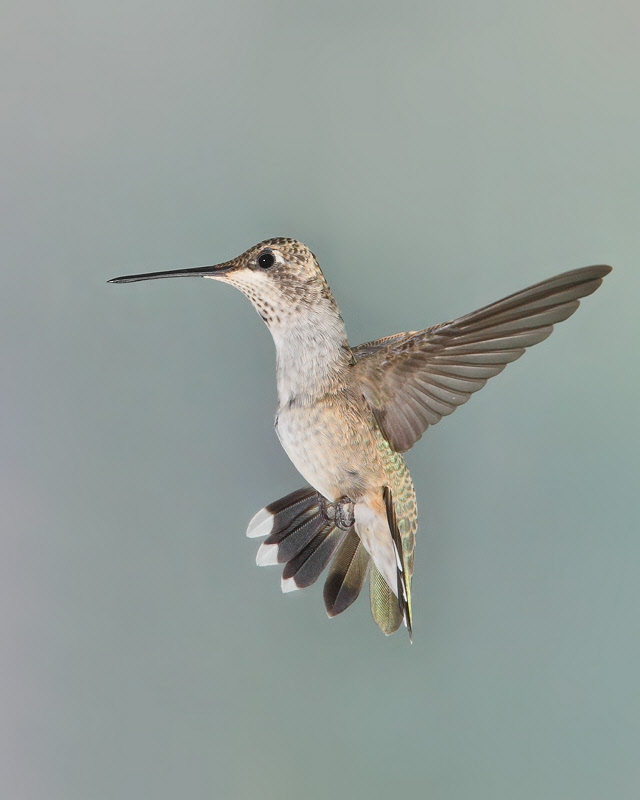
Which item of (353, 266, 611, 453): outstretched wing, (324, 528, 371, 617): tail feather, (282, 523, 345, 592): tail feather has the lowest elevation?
(324, 528, 371, 617): tail feather

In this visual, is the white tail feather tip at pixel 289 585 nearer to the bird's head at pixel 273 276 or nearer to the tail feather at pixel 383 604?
the tail feather at pixel 383 604

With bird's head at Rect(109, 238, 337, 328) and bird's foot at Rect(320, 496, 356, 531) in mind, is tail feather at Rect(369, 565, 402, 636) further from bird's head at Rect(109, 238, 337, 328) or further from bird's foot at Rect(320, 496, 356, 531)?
bird's head at Rect(109, 238, 337, 328)

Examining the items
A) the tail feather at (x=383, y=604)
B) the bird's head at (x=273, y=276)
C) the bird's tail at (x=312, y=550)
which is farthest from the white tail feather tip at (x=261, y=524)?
the bird's head at (x=273, y=276)

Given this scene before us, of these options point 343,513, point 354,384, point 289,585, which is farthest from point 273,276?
point 289,585

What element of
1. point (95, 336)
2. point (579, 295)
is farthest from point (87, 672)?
point (579, 295)

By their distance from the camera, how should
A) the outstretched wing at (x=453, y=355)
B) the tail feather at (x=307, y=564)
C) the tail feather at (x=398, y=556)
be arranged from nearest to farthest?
1. the outstretched wing at (x=453, y=355)
2. the tail feather at (x=398, y=556)
3. the tail feather at (x=307, y=564)

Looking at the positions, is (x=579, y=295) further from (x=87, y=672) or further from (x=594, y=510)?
(x=87, y=672)

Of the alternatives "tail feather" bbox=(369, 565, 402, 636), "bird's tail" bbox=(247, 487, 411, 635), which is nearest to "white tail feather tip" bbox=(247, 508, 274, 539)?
"bird's tail" bbox=(247, 487, 411, 635)

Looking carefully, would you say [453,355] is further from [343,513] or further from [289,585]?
[289,585]
